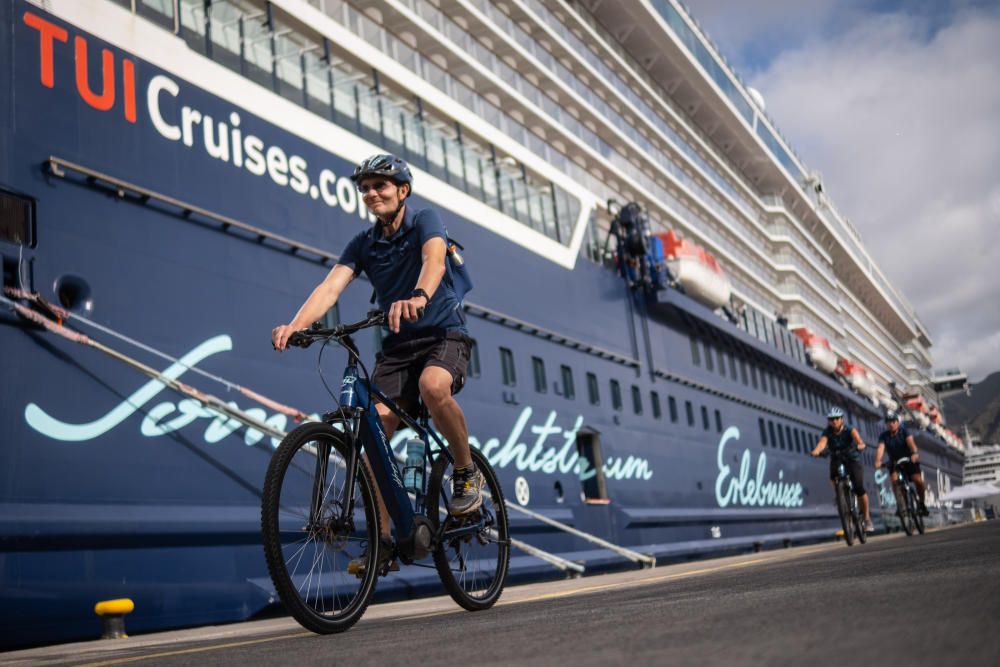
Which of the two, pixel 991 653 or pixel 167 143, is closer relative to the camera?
pixel 991 653

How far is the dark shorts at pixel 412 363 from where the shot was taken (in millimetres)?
3857

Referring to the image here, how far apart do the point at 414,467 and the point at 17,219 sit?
4.22m

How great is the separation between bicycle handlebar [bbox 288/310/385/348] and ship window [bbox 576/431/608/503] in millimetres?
10851

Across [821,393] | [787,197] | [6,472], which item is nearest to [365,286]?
[6,472]

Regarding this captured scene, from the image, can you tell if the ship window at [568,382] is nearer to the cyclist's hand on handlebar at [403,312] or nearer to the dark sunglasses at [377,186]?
the dark sunglasses at [377,186]

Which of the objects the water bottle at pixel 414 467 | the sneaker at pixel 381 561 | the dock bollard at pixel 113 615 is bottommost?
the dock bollard at pixel 113 615

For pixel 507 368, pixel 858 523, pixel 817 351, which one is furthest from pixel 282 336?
pixel 817 351

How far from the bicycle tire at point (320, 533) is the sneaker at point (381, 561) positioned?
0.6 inches

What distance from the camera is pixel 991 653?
1.31 m

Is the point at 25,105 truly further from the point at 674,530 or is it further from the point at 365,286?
the point at 674,530

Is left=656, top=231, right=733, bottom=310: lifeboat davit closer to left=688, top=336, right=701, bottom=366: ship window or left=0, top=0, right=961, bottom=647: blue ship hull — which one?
left=688, top=336, right=701, bottom=366: ship window

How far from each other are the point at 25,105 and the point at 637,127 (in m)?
21.6

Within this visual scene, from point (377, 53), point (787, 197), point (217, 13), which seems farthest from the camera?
point (787, 197)

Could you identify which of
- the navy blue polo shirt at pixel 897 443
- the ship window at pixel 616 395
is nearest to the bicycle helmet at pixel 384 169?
the navy blue polo shirt at pixel 897 443
